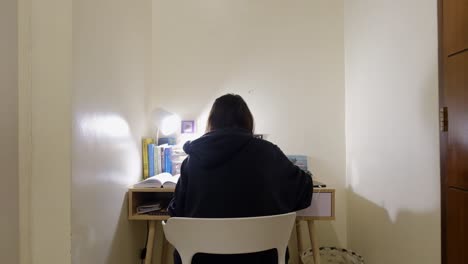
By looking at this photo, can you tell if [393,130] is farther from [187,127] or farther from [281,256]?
[187,127]

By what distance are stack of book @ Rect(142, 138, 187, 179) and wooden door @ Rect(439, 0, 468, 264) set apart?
1436 mm

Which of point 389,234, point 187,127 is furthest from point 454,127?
point 187,127

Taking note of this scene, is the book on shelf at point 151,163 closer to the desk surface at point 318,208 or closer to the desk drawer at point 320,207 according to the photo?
the desk surface at point 318,208

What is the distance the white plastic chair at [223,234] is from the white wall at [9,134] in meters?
0.54

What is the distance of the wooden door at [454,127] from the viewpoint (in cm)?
90

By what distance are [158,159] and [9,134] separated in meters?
0.94

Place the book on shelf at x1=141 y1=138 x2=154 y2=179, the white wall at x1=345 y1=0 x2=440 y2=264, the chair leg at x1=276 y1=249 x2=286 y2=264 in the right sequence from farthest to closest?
the book on shelf at x1=141 y1=138 x2=154 y2=179 < the white wall at x1=345 y1=0 x2=440 y2=264 < the chair leg at x1=276 y1=249 x2=286 y2=264

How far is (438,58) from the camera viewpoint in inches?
40.9

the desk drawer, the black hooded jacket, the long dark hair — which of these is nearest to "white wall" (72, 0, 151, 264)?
the black hooded jacket

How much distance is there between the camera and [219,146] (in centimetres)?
103

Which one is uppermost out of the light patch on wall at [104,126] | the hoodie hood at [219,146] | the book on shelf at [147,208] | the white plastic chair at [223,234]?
the light patch on wall at [104,126]

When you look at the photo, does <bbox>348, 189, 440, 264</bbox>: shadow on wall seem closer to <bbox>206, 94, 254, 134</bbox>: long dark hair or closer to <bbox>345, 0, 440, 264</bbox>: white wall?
<bbox>345, 0, 440, 264</bbox>: white wall

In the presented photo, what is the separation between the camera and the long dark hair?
1.16 metres

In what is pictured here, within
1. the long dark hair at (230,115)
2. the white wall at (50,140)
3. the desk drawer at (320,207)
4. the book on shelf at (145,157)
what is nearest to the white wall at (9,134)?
the white wall at (50,140)
